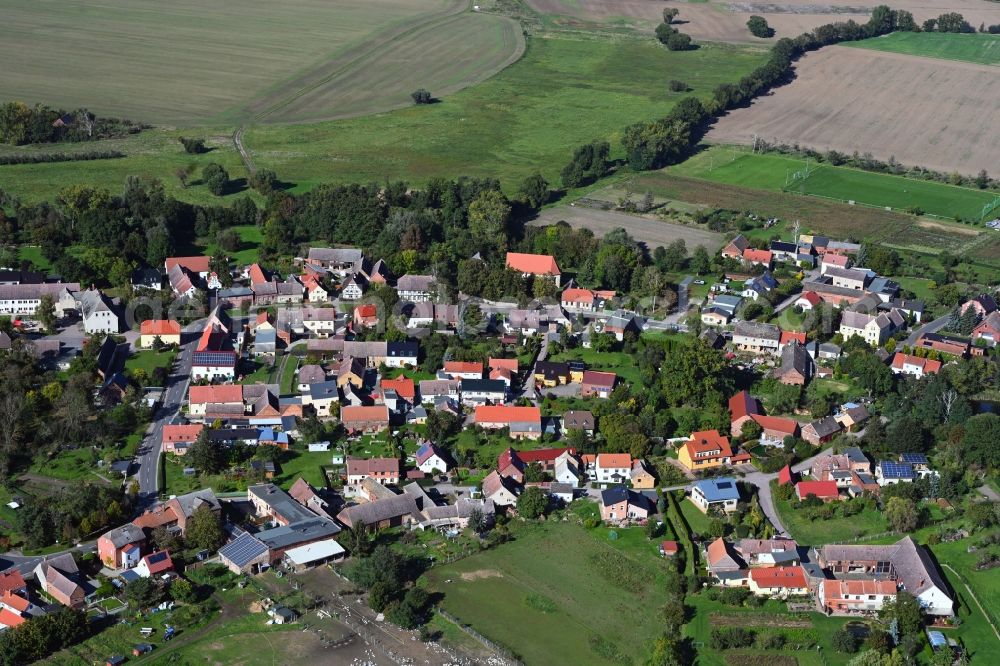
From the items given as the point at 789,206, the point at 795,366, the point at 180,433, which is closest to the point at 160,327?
the point at 180,433

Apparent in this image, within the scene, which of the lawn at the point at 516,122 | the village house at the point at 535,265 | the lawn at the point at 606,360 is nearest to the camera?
the lawn at the point at 606,360

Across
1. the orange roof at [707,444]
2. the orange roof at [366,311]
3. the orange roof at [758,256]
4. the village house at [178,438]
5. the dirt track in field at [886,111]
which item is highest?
the dirt track in field at [886,111]

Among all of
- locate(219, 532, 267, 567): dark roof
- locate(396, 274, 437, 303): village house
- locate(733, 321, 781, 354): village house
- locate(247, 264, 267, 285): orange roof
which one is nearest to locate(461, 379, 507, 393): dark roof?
locate(396, 274, 437, 303): village house

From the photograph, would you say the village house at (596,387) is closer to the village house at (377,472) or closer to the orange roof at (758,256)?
the village house at (377,472)

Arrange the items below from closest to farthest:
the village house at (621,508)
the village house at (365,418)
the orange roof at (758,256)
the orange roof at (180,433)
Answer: the village house at (621,508), the orange roof at (180,433), the village house at (365,418), the orange roof at (758,256)

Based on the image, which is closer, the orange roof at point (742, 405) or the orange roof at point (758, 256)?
the orange roof at point (742, 405)

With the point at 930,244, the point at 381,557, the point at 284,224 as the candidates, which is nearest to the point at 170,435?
the point at 381,557

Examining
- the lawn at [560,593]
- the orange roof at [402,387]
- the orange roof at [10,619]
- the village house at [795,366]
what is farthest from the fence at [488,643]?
the village house at [795,366]

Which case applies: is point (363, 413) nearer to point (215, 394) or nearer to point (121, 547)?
point (215, 394)

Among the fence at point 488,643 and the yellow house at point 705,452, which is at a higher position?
the yellow house at point 705,452
